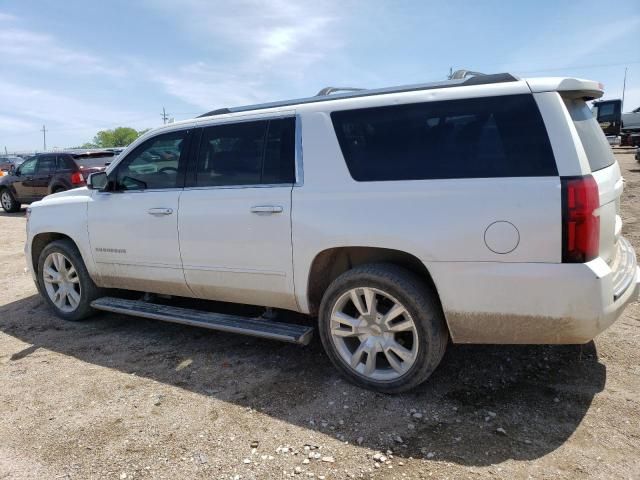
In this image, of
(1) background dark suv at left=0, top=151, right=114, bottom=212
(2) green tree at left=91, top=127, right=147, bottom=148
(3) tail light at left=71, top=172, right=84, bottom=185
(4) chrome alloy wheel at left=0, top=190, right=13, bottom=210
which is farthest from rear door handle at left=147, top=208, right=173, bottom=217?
(2) green tree at left=91, top=127, right=147, bottom=148

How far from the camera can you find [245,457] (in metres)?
2.71

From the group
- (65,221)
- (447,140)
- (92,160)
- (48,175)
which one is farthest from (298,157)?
(48,175)

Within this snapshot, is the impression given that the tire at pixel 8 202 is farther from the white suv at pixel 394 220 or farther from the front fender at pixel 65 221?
the white suv at pixel 394 220

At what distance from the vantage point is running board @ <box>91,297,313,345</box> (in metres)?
3.52

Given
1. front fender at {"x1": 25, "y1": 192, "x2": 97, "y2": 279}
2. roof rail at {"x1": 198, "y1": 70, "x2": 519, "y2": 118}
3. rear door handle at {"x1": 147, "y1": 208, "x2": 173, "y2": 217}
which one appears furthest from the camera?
front fender at {"x1": 25, "y1": 192, "x2": 97, "y2": 279}

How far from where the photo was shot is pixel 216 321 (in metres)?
3.89

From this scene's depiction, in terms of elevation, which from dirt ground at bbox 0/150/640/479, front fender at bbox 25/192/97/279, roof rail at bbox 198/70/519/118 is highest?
roof rail at bbox 198/70/519/118

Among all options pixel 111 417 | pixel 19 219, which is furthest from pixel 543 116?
pixel 19 219

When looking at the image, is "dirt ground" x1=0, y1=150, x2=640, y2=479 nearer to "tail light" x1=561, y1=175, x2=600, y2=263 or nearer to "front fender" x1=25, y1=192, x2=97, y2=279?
"front fender" x1=25, y1=192, x2=97, y2=279

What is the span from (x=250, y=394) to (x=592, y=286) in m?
→ 2.23

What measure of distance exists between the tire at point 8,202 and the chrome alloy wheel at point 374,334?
15.4 meters

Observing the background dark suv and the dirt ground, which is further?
the background dark suv

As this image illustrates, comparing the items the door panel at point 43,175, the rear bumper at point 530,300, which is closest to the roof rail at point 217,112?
the rear bumper at point 530,300

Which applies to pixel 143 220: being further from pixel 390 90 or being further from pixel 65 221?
pixel 390 90
